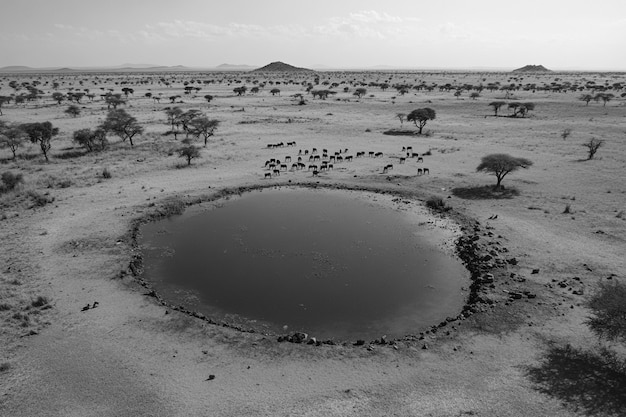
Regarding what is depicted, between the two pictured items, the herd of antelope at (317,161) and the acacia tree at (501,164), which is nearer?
the acacia tree at (501,164)

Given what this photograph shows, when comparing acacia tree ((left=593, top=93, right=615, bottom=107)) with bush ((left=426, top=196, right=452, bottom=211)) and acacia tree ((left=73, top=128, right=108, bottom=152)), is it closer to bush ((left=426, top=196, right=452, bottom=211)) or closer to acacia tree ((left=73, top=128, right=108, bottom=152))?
bush ((left=426, top=196, right=452, bottom=211))

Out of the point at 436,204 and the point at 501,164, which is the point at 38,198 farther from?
the point at 501,164

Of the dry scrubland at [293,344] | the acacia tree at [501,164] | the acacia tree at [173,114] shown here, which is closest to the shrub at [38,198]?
the dry scrubland at [293,344]

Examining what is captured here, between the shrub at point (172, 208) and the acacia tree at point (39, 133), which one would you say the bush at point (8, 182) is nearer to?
the acacia tree at point (39, 133)

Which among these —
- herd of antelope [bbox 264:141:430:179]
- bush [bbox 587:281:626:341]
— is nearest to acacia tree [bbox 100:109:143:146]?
herd of antelope [bbox 264:141:430:179]

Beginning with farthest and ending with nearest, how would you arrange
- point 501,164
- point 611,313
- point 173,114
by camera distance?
point 173,114, point 501,164, point 611,313

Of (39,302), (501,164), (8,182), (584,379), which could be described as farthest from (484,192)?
(8,182)
